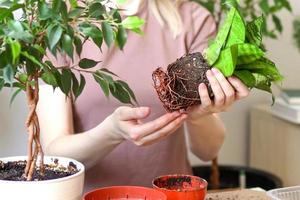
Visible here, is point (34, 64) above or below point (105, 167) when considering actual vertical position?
above

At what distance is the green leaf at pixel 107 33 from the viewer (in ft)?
1.93

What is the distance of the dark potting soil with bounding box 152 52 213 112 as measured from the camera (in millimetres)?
759

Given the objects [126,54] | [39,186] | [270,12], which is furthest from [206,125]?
[270,12]

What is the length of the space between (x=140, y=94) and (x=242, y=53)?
392mm

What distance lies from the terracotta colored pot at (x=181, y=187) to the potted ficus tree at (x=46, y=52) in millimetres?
Answer: 121

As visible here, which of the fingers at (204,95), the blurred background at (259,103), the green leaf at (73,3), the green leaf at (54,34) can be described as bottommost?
the blurred background at (259,103)

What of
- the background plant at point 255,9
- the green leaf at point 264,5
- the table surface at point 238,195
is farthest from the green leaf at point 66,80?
the green leaf at point 264,5

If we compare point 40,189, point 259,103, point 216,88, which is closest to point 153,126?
point 216,88

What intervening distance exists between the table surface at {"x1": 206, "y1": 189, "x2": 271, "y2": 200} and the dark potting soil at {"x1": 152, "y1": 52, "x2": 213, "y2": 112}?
212 millimetres

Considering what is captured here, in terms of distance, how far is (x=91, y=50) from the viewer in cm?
102

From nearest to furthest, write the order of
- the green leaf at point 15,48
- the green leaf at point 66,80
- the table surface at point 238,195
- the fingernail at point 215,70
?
the green leaf at point 15,48, the green leaf at point 66,80, the fingernail at point 215,70, the table surface at point 238,195

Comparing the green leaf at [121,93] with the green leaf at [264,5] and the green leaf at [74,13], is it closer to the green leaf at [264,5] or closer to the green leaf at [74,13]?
the green leaf at [74,13]

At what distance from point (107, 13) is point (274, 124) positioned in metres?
1.17

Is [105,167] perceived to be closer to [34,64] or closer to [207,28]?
[207,28]
